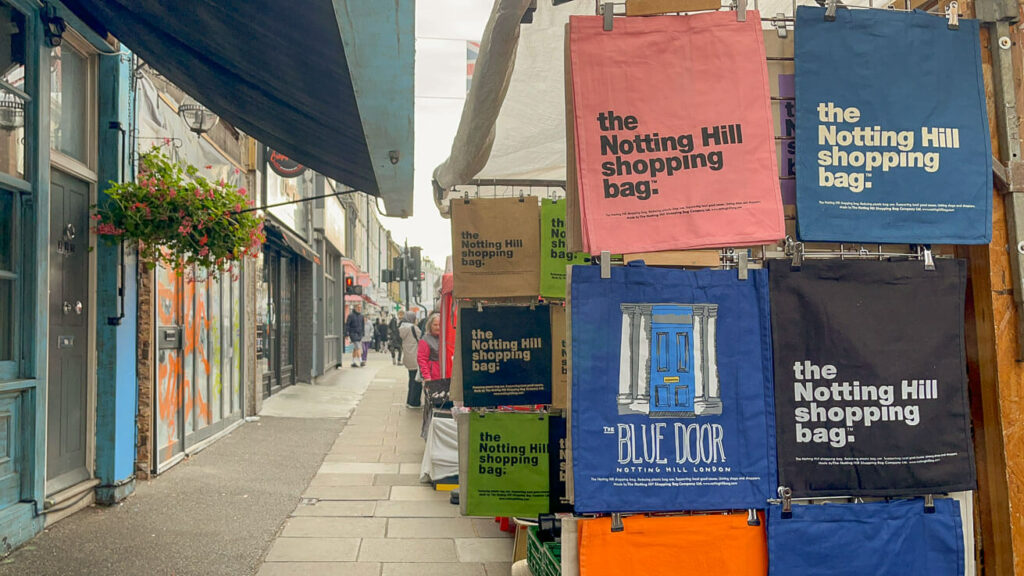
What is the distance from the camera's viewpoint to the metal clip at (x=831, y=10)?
267 centimetres

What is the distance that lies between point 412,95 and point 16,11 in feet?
12.7

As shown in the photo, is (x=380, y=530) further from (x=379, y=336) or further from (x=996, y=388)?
(x=379, y=336)

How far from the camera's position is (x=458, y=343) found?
15.9ft

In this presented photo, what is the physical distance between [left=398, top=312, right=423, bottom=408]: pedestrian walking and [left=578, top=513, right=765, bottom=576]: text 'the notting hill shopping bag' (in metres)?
9.92

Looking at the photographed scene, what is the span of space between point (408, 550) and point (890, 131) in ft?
14.2

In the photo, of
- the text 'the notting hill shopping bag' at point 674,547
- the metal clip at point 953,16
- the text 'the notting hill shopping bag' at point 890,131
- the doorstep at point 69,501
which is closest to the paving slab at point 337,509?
the doorstep at point 69,501

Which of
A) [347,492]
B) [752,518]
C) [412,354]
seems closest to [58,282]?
[347,492]

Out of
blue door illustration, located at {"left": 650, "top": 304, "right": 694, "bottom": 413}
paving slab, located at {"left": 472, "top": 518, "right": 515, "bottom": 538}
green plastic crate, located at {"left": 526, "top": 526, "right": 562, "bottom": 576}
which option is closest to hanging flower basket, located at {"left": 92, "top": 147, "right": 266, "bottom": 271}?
paving slab, located at {"left": 472, "top": 518, "right": 515, "bottom": 538}

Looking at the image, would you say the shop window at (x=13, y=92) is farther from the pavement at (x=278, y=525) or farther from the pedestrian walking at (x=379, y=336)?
the pedestrian walking at (x=379, y=336)

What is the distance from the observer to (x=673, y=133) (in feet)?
8.63

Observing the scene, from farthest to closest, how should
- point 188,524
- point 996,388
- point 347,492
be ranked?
point 347,492 < point 188,524 < point 996,388

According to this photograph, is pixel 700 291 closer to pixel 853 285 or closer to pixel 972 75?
pixel 853 285

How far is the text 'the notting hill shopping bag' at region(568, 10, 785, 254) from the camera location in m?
2.58

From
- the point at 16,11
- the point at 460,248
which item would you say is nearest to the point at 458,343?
the point at 460,248
